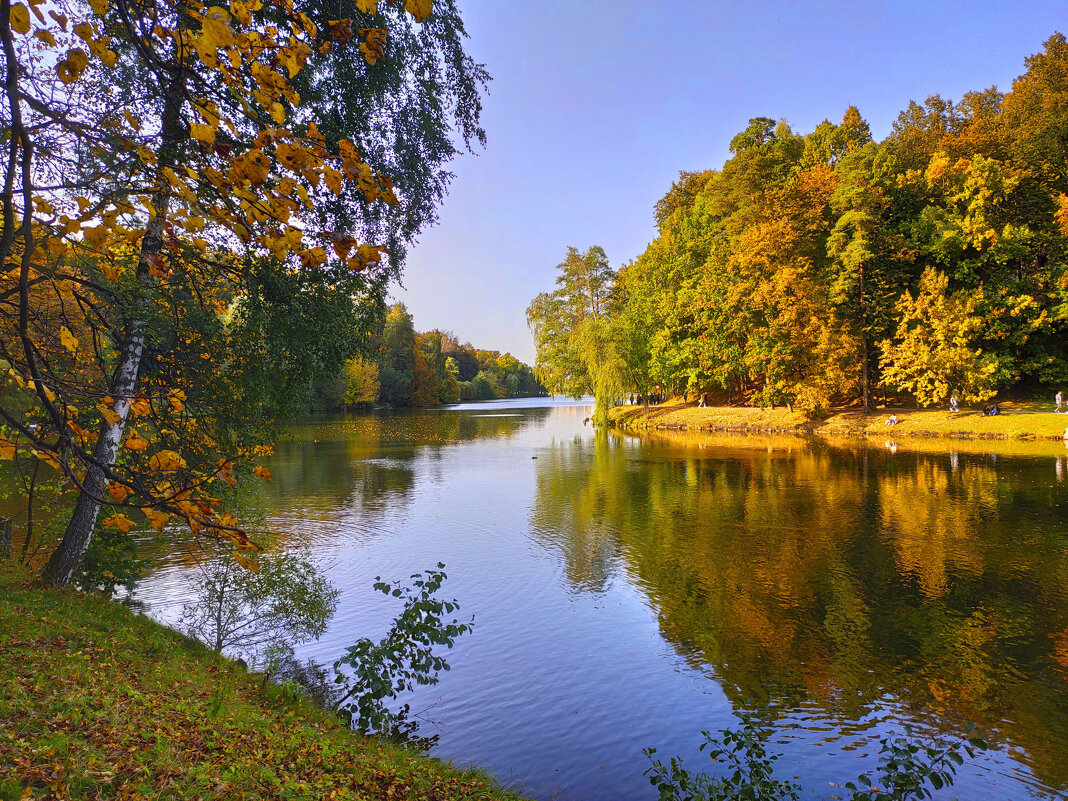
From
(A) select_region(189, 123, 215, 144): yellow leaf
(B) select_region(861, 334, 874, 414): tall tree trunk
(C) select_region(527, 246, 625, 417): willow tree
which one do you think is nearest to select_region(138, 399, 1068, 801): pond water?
(A) select_region(189, 123, 215, 144): yellow leaf

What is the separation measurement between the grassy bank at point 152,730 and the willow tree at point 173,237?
1506mm

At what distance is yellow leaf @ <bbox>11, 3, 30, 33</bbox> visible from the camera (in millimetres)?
2008

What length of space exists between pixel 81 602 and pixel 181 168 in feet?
24.9

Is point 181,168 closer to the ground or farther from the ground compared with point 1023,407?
farther from the ground

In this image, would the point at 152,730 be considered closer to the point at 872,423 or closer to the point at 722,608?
the point at 722,608

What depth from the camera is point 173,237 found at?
249cm

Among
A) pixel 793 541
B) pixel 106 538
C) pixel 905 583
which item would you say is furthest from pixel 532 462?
pixel 106 538

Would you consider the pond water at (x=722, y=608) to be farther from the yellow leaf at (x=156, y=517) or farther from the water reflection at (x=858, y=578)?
the yellow leaf at (x=156, y=517)

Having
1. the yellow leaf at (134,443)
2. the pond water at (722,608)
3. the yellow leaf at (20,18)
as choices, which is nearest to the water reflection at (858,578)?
the pond water at (722,608)

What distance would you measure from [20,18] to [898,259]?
42.7 metres

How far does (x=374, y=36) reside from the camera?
228 centimetres

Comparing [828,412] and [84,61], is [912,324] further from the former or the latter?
[84,61]

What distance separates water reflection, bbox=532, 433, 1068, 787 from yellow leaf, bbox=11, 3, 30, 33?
28.0 feet

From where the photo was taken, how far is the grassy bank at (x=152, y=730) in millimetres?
3592
